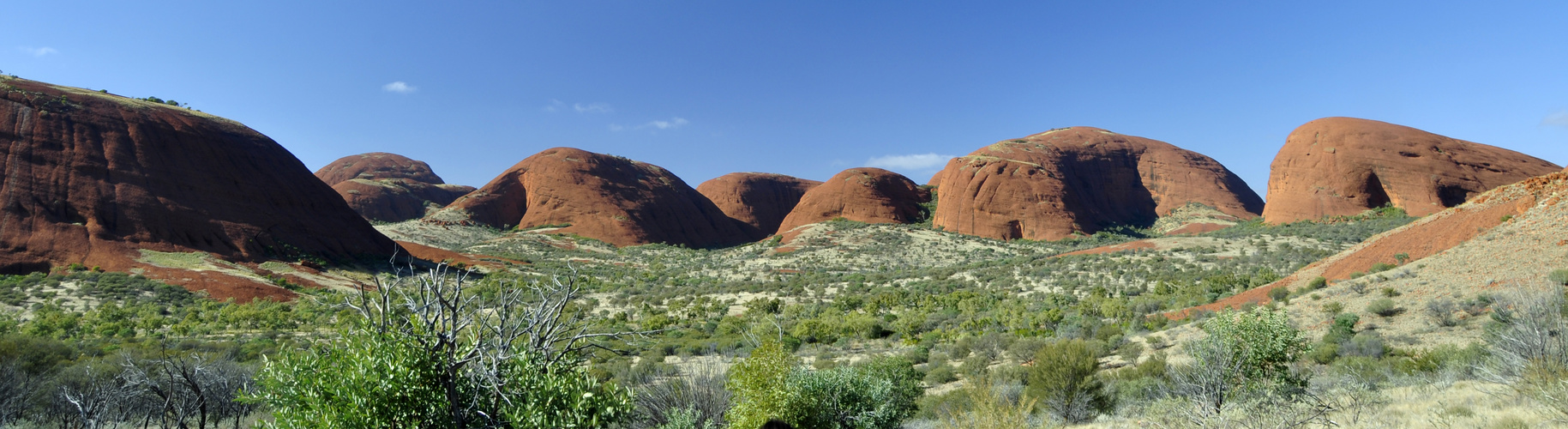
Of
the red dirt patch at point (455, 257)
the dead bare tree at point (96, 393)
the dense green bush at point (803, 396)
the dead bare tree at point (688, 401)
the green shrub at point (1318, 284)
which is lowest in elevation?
the red dirt patch at point (455, 257)

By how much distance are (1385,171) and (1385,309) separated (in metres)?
44.8

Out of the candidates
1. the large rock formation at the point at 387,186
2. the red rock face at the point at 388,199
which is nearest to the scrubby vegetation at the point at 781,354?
the red rock face at the point at 388,199

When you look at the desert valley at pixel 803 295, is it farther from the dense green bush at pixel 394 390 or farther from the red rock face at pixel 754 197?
the red rock face at pixel 754 197

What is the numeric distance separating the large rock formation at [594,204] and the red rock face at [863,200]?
14.5 meters

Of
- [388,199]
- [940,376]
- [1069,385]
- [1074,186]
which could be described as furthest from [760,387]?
[388,199]

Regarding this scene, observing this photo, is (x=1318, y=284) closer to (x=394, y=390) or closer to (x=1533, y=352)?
(x=1533, y=352)

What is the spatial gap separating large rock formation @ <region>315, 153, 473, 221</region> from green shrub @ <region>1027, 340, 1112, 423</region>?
77.0 m

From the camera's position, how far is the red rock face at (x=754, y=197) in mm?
94062

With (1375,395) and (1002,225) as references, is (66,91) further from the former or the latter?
(1002,225)

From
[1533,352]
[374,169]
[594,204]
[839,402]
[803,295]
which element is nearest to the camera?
[1533,352]

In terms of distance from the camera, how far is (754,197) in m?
98.1

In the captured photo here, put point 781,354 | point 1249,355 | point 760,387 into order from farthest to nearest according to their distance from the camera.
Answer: point 1249,355
point 781,354
point 760,387

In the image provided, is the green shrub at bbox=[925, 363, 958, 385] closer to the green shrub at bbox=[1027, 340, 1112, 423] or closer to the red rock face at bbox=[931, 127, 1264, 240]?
the green shrub at bbox=[1027, 340, 1112, 423]

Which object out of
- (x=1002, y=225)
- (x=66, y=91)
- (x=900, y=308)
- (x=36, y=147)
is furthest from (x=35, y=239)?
(x=1002, y=225)
